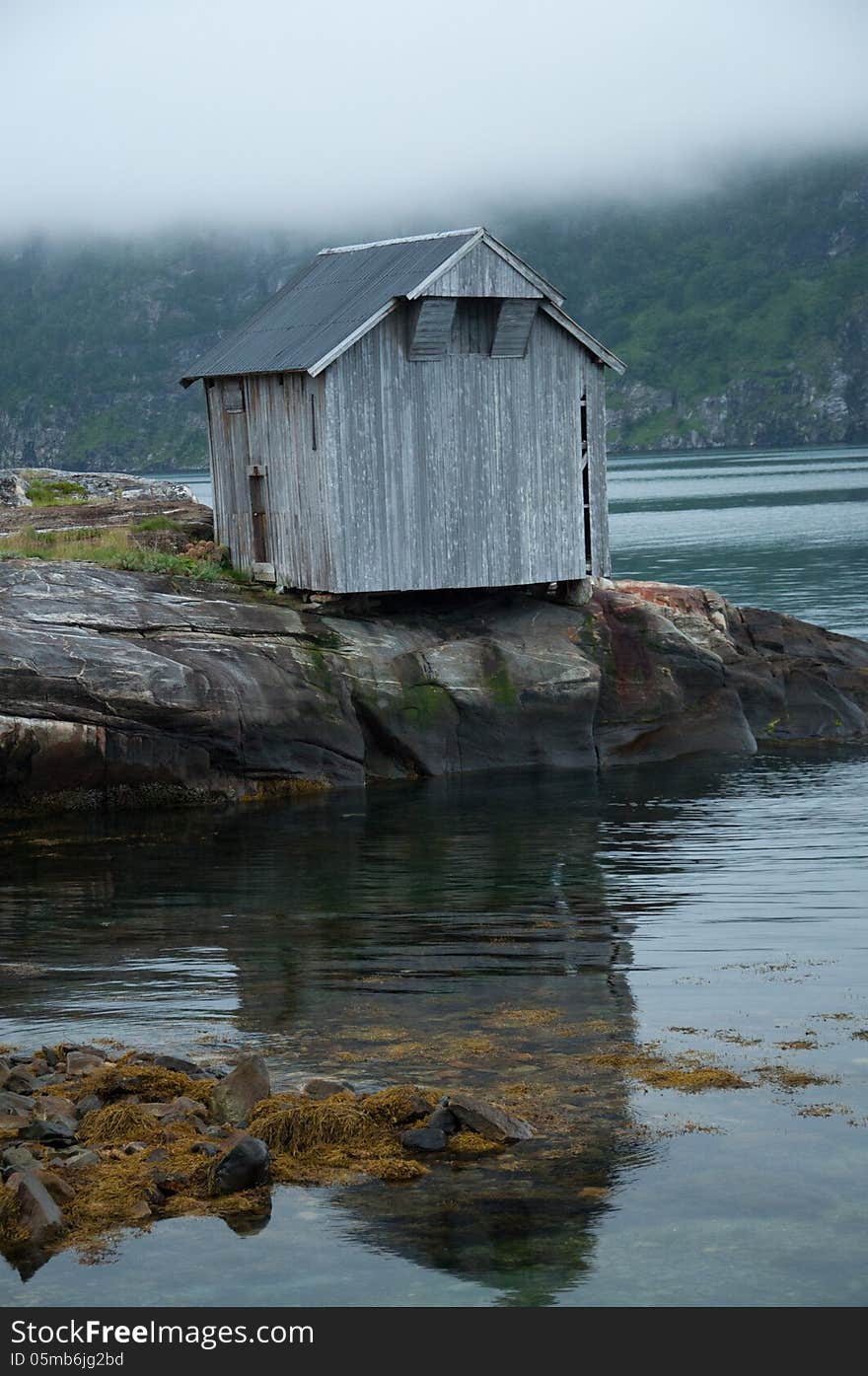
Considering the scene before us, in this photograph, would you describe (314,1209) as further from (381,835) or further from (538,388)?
(538,388)

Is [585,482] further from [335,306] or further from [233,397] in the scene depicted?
[233,397]

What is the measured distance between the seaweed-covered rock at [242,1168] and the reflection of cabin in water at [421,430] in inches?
746

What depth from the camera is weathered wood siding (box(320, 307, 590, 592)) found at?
30.5 m

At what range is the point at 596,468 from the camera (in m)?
33.1

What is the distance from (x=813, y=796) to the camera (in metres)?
28.6

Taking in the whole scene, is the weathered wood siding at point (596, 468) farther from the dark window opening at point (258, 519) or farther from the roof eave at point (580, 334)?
the dark window opening at point (258, 519)

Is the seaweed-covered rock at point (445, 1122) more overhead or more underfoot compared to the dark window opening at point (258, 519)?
more underfoot

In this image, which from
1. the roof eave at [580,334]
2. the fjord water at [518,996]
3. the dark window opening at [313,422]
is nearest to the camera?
the fjord water at [518,996]

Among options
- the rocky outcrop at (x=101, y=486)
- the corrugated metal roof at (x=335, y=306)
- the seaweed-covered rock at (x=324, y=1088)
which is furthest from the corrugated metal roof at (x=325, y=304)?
the seaweed-covered rock at (x=324, y=1088)

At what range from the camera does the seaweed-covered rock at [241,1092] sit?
43.1 feet

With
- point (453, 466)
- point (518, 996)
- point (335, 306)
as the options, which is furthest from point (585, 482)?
point (518, 996)

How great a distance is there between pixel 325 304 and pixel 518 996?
759 inches

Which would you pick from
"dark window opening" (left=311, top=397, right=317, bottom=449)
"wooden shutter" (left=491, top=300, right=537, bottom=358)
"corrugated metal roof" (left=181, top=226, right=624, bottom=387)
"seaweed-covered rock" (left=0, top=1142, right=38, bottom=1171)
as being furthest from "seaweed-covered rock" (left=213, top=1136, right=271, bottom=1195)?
"wooden shutter" (left=491, top=300, right=537, bottom=358)
